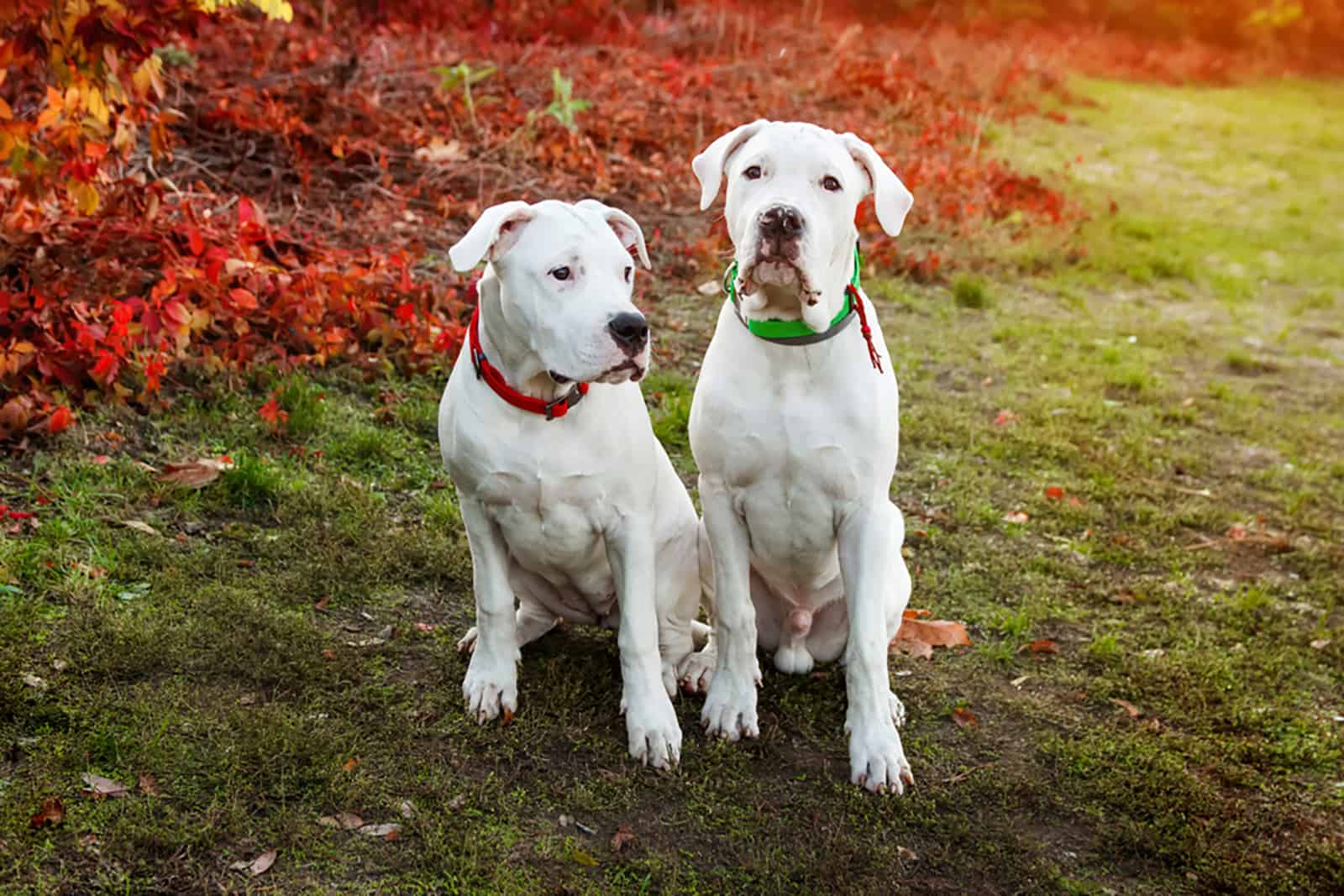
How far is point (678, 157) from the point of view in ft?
35.0

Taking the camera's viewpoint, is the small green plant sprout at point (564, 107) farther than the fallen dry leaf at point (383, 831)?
Yes

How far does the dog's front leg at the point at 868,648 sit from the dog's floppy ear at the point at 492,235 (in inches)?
50.0

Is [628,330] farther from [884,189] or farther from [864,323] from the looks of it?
[884,189]

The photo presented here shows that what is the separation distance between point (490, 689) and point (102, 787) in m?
1.09

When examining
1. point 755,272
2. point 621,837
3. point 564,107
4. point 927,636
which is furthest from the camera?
point 564,107

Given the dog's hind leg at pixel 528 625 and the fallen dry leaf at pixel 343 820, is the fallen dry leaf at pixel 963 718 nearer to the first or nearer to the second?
the dog's hind leg at pixel 528 625

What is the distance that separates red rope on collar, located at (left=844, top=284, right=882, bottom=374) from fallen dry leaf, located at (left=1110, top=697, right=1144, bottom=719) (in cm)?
154

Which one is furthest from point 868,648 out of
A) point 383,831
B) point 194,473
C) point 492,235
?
point 194,473

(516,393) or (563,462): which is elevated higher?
(516,393)

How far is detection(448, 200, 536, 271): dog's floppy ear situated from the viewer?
336 centimetres

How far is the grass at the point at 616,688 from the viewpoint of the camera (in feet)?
10.8

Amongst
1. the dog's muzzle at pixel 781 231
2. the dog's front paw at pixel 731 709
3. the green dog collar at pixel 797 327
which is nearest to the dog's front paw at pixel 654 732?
the dog's front paw at pixel 731 709

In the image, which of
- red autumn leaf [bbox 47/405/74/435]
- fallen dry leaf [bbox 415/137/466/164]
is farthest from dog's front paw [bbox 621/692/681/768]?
fallen dry leaf [bbox 415/137/466/164]

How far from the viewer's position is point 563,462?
3.60 meters
